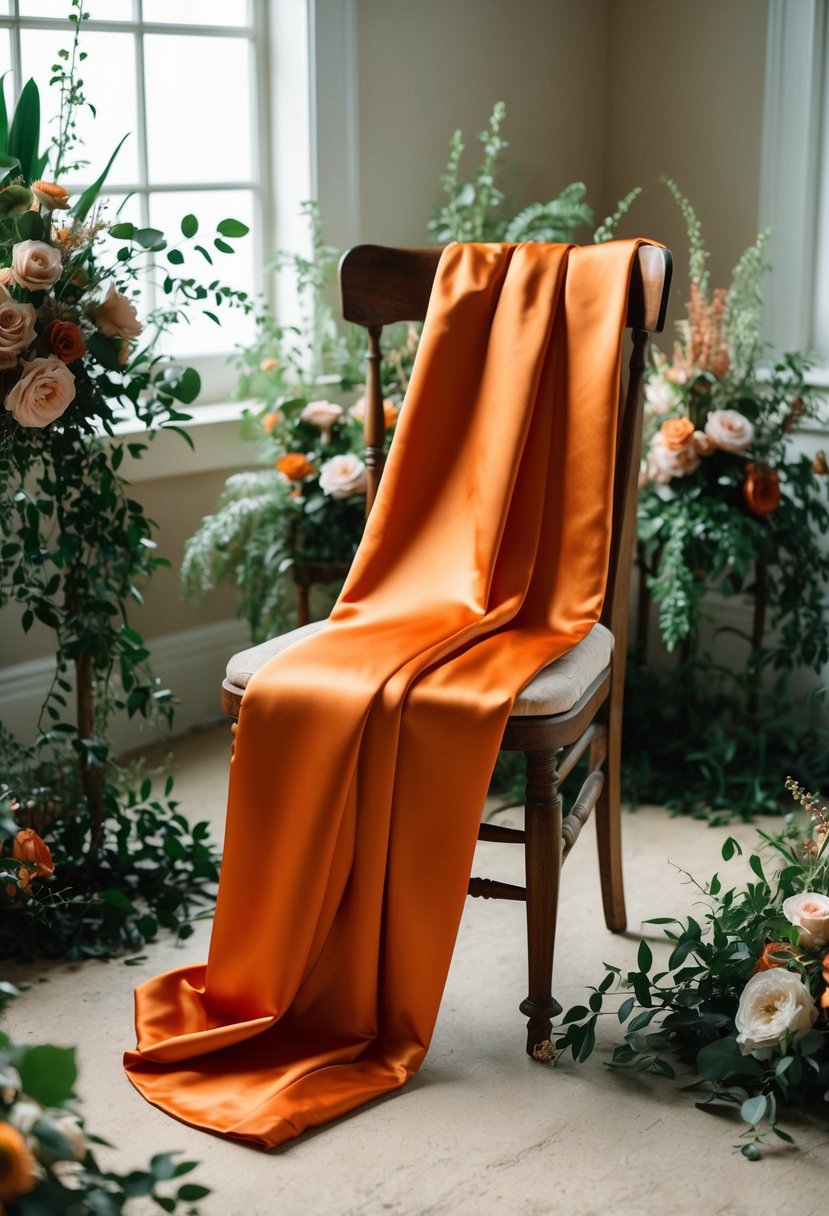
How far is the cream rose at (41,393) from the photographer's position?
207 cm

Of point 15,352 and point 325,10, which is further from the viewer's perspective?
point 325,10

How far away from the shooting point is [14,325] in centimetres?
204

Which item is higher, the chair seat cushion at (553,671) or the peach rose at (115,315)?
the peach rose at (115,315)

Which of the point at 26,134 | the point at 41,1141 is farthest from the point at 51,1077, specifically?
the point at 26,134

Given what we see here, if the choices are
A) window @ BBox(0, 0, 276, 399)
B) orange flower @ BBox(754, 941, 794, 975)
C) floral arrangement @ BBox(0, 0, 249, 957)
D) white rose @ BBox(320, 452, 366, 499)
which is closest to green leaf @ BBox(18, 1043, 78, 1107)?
floral arrangement @ BBox(0, 0, 249, 957)

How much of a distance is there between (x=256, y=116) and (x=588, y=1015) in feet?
7.53

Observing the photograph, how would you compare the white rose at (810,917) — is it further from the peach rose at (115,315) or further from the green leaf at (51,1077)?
the peach rose at (115,315)

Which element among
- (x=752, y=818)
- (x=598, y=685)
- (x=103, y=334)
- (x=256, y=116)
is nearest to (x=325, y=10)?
(x=256, y=116)

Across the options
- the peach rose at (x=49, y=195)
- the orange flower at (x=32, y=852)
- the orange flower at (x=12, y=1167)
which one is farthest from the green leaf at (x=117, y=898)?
the orange flower at (x=12, y=1167)

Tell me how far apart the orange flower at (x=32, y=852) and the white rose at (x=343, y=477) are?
1.07 m

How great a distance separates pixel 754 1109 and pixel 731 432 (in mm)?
1551

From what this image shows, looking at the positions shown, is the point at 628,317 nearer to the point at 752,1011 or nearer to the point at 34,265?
the point at 34,265

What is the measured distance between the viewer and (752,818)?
290cm

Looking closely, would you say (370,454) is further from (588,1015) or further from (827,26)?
(827,26)
